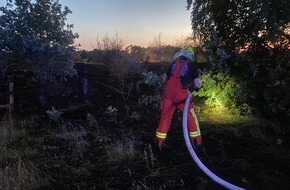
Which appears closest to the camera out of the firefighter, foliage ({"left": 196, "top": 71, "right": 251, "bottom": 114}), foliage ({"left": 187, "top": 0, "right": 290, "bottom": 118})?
the firefighter

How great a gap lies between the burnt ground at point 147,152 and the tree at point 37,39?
158cm

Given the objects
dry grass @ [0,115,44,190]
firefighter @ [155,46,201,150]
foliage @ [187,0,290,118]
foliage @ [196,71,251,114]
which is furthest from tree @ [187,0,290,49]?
dry grass @ [0,115,44,190]

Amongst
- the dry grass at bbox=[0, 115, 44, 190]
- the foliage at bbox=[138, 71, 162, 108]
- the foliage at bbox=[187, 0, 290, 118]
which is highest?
the foliage at bbox=[187, 0, 290, 118]

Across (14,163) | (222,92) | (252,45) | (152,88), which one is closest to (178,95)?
(14,163)

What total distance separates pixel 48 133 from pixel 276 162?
508cm

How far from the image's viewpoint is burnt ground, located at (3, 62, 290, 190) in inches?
200

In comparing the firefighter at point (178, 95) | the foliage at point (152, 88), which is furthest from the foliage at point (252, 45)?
the firefighter at point (178, 95)

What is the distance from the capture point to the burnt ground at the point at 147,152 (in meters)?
5.09

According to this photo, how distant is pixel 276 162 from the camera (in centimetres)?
575

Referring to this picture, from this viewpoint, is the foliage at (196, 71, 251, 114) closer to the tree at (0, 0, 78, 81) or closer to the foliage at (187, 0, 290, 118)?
the foliage at (187, 0, 290, 118)

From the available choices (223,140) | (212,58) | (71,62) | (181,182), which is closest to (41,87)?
(71,62)

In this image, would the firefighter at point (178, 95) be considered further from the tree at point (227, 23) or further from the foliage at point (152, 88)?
the foliage at point (152, 88)

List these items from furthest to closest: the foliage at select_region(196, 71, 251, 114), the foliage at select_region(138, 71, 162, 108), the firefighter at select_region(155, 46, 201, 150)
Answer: the foliage at select_region(138, 71, 162, 108) → the foliage at select_region(196, 71, 251, 114) → the firefighter at select_region(155, 46, 201, 150)

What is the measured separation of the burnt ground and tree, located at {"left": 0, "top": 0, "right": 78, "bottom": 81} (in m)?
1.58
